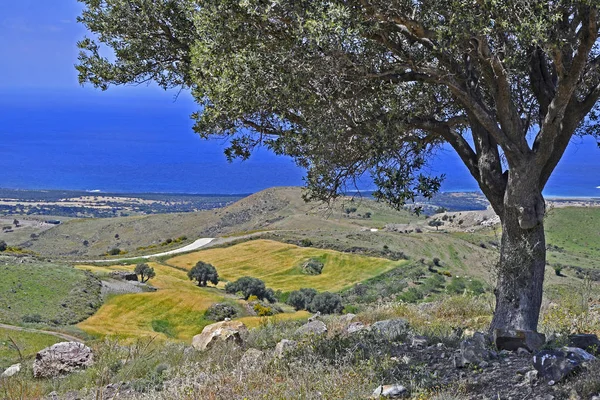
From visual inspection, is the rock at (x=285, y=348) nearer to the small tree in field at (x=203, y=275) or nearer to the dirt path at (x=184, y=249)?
the small tree in field at (x=203, y=275)

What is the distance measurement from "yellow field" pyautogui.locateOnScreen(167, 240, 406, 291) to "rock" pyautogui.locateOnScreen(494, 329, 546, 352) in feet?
161

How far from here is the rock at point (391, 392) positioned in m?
5.68

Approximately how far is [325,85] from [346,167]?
57.7 inches

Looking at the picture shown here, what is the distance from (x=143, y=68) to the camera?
10.1 m

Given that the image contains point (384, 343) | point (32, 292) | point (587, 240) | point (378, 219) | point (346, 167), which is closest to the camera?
point (384, 343)

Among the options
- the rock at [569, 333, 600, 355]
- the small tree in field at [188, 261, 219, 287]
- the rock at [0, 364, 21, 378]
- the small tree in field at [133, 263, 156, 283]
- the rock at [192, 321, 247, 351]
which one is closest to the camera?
the rock at [569, 333, 600, 355]

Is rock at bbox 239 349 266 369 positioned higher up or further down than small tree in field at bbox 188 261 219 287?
higher up

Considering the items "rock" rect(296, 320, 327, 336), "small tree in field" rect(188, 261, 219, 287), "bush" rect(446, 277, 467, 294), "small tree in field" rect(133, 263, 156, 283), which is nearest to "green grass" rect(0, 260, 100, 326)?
"small tree in field" rect(133, 263, 156, 283)

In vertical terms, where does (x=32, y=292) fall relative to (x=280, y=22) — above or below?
below

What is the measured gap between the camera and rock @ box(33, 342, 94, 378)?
35.7ft

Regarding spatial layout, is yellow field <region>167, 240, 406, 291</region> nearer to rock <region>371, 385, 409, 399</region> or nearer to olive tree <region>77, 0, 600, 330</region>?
olive tree <region>77, 0, 600, 330</region>

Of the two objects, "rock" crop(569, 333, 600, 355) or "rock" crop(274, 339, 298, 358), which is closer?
"rock" crop(569, 333, 600, 355)

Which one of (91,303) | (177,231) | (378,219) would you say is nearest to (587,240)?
(378,219)

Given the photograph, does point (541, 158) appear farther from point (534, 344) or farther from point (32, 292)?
point (32, 292)
